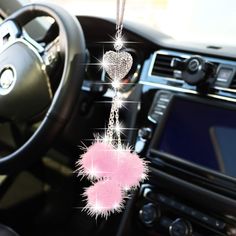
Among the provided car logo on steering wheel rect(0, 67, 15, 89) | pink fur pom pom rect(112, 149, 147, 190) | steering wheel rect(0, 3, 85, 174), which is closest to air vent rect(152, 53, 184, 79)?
steering wheel rect(0, 3, 85, 174)

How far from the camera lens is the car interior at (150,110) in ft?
2.47

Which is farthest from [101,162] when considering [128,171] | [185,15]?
[185,15]

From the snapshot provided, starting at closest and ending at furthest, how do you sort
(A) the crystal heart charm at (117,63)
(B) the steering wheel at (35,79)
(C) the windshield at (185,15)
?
(A) the crystal heart charm at (117,63), (B) the steering wheel at (35,79), (C) the windshield at (185,15)

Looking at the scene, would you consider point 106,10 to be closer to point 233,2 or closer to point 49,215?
point 233,2

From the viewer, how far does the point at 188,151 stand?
82cm

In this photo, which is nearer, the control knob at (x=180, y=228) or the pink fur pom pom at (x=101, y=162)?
the pink fur pom pom at (x=101, y=162)

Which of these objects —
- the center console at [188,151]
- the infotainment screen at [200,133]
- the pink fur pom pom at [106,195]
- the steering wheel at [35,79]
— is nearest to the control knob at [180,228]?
the center console at [188,151]

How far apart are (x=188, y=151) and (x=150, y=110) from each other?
16cm

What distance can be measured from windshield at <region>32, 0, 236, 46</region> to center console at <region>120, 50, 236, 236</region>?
0.30 meters

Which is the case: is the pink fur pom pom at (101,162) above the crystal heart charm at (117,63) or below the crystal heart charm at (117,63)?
below

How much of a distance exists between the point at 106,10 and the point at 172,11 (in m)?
0.22

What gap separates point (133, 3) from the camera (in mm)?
1072

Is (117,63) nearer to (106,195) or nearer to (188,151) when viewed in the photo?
(106,195)

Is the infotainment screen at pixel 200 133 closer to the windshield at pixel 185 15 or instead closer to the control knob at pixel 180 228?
the control knob at pixel 180 228
